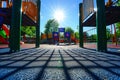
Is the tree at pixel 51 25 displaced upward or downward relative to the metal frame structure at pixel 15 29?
upward

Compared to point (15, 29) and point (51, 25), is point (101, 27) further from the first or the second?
point (51, 25)

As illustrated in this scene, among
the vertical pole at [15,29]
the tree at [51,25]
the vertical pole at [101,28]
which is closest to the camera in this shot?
the vertical pole at [15,29]

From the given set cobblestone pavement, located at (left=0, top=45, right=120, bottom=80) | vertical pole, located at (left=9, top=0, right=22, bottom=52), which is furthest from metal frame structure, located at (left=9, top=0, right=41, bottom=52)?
cobblestone pavement, located at (left=0, top=45, right=120, bottom=80)

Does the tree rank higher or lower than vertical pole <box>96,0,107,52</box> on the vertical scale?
higher

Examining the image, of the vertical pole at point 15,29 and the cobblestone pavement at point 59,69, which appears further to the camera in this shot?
the vertical pole at point 15,29

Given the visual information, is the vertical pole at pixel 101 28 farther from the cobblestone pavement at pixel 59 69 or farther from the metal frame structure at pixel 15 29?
the metal frame structure at pixel 15 29

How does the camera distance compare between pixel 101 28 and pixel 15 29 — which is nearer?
pixel 15 29

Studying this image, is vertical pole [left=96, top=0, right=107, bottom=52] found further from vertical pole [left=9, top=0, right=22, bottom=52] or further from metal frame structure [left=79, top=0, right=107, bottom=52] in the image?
vertical pole [left=9, top=0, right=22, bottom=52]

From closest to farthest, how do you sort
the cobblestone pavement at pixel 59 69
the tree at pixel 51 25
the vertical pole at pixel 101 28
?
1. the cobblestone pavement at pixel 59 69
2. the vertical pole at pixel 101 28
3. the tree at pixel 51 25

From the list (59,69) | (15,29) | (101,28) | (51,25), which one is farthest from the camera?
(51,25)

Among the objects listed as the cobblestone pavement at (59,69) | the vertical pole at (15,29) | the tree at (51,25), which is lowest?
the cobblestone pavement at (59,69)

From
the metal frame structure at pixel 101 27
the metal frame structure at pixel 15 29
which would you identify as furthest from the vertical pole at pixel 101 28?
the metal frame structure at pixel 15 29

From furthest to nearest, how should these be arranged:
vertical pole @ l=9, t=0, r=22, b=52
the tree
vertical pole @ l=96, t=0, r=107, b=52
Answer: the tree, vertical pole @ l=96, t=0, r=107, b=52, vertical pole @ l=9, t=0, r=22, b=52

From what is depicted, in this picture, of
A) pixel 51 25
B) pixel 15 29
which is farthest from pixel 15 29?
pixel 51 25
